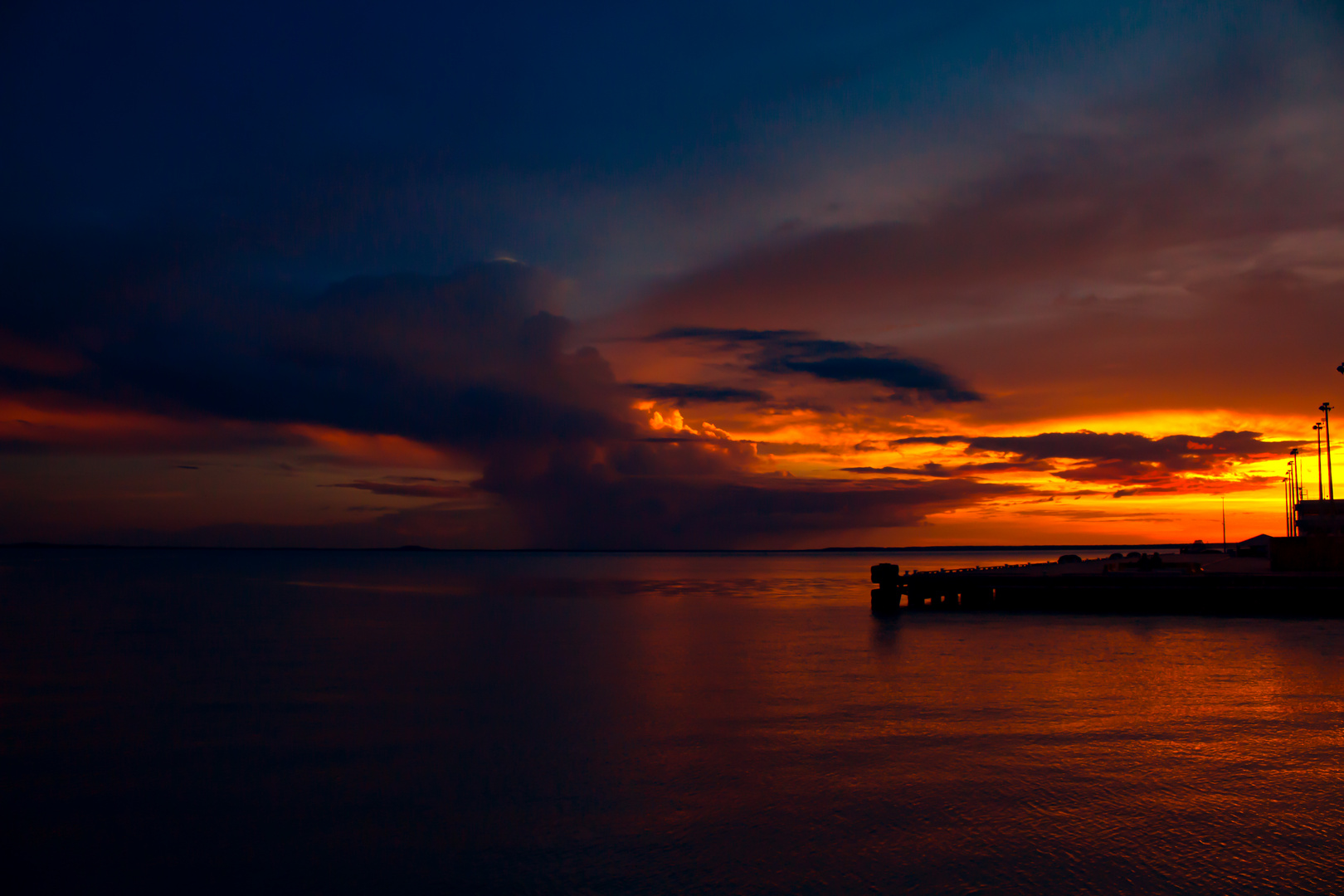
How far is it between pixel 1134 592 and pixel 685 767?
4860cm

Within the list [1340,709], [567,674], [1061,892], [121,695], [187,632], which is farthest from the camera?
[187,632]

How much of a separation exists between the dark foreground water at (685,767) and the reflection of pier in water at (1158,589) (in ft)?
30.3

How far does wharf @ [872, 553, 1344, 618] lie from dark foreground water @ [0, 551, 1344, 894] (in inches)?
362

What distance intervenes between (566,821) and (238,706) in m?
17.4

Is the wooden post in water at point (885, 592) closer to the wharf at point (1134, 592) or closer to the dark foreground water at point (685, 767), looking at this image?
the wharf at point (1134, 592)

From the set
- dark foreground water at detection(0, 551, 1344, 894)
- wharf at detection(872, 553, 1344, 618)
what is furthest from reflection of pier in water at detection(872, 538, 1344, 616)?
dark foreground water at detection(0, 551, 1344, 894)

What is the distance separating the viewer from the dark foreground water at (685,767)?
15.5 m

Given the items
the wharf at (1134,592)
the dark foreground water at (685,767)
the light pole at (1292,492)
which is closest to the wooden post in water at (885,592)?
the wharf at (1134,592)

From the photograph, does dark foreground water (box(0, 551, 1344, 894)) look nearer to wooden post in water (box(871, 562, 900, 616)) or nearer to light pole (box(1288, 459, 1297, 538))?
wooden post in water (box(871, 562, 900, 616))

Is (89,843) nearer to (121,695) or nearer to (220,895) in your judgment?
(220,895)

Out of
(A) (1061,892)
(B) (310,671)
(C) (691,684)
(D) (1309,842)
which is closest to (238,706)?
(B) (310,671)

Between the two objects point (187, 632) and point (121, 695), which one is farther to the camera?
point (187, 632)

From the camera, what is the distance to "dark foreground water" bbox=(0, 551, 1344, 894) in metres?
15.5

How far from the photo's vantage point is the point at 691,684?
3422 cm
